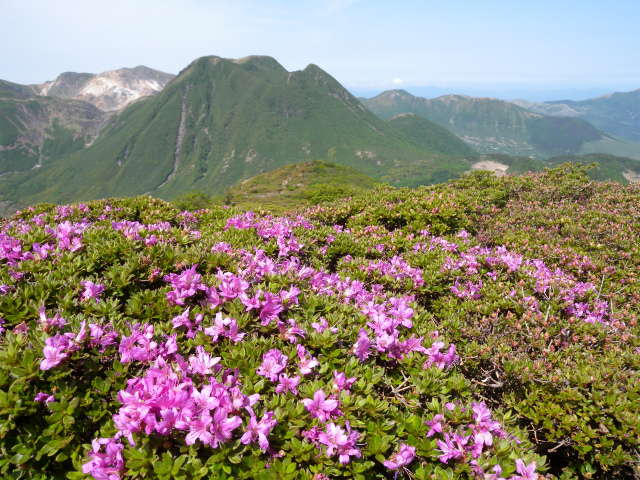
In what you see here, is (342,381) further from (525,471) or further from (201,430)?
(525,471)

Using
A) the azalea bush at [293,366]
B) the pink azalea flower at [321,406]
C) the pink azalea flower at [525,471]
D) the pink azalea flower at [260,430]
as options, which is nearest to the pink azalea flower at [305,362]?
the azalea bush at [293,366]

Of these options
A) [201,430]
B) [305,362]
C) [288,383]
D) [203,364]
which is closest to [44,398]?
[203,364]

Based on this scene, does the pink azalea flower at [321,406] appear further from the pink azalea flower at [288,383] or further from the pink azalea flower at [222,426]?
the pink azalea flower at [222,426]

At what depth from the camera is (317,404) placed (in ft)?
8.14

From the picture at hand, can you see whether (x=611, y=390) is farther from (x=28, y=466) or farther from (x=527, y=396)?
(x=28, y=466)

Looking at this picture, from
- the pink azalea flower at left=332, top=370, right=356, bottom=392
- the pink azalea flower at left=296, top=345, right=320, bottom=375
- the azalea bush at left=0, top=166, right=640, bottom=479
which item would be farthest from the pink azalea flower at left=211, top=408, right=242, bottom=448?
the pink azalea flower at left=332, top=370, right=356, bottom=392

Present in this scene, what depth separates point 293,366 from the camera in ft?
9.47

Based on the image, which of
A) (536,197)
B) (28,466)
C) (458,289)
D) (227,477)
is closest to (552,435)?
(458,289)

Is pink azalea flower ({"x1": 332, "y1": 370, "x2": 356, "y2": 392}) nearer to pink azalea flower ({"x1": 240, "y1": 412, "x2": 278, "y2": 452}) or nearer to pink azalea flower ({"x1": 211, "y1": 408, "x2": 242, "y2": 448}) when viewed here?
pink azalea flower ({"x1": 240, "y1": 412, "x2": 278, "y2": 452})

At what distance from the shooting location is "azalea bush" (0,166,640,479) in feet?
7.28

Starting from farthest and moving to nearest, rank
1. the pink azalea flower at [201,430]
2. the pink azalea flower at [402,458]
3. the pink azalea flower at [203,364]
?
the pink azalea flower at [203,364]
the pink azalea flower at [402,458]
the pink azalea flower at [201,430]

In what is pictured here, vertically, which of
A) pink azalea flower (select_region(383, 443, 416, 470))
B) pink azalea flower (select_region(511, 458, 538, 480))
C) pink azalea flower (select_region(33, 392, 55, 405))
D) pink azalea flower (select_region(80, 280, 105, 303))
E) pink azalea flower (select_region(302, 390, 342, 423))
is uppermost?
pink azalea flower (select_region(80, 280, 105, 303))

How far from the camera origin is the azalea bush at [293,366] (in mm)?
2219

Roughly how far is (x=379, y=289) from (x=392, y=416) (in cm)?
227
